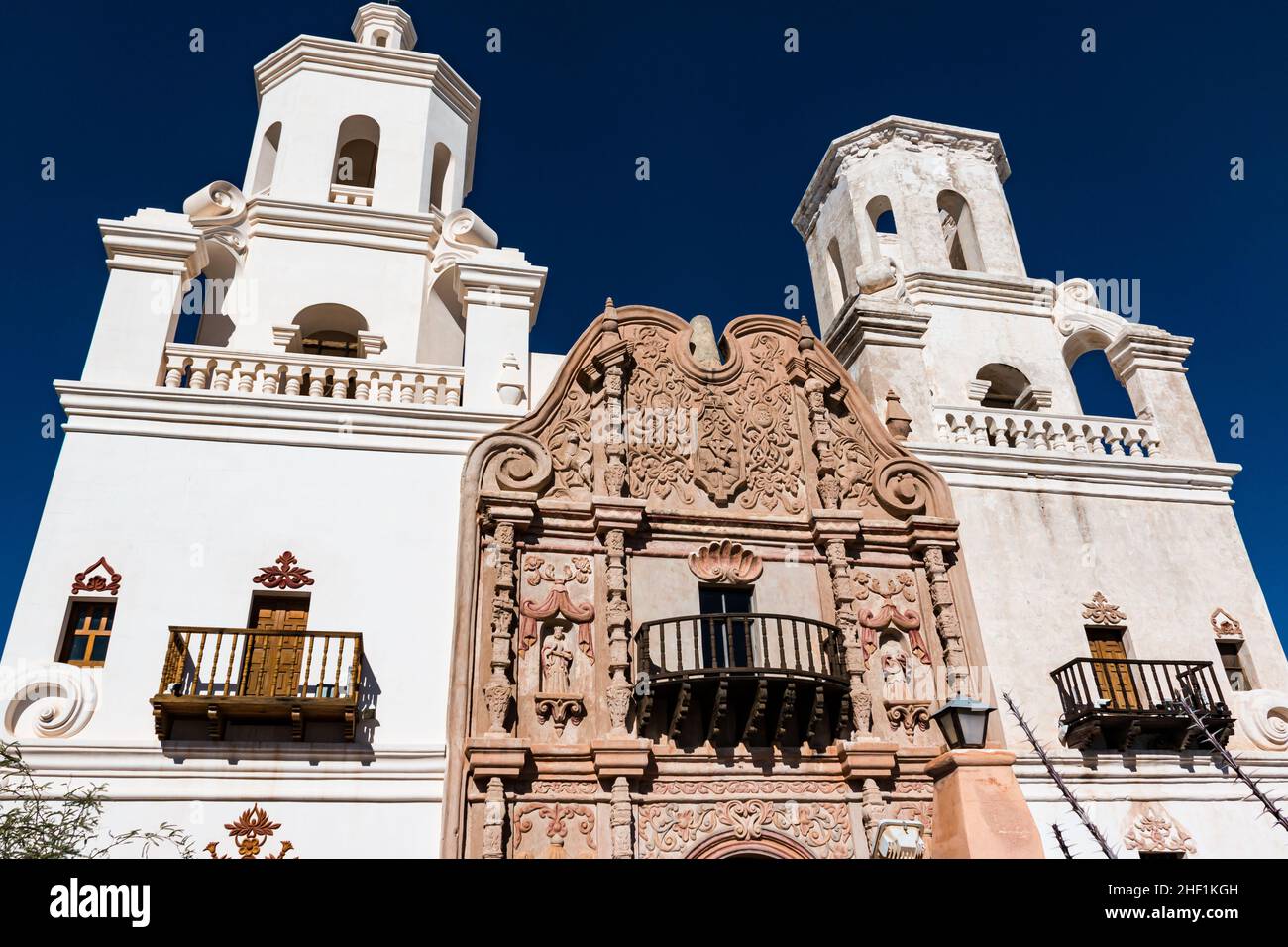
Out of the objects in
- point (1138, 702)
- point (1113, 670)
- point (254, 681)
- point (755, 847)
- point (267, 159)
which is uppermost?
point (267, 159)

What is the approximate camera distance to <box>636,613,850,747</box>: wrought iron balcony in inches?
522

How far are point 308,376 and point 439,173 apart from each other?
8424 mm

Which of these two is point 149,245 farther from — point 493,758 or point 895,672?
point 895,672

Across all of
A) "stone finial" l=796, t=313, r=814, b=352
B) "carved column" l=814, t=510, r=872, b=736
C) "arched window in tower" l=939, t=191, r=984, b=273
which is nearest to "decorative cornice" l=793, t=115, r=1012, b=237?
"arched window in tower" l=939, t=191, r=984, b=273

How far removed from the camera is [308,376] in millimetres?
16094

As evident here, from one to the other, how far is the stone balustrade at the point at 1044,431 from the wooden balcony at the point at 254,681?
455 inches

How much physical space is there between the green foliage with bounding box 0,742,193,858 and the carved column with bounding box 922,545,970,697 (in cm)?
1093

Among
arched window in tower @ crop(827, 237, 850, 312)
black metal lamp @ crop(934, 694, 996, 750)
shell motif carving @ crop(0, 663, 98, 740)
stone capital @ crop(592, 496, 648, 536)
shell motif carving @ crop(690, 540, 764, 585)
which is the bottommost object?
black metal lamp @ crop(934, 694, 996, 750)

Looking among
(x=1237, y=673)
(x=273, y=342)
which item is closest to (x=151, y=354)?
(x=273, y=342)

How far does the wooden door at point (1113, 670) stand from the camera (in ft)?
50.4

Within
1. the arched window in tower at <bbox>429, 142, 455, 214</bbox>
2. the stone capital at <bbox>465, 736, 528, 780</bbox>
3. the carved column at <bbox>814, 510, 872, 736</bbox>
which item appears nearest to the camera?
the stone capital at <bbox>465, 736, 528, 780</bbox>

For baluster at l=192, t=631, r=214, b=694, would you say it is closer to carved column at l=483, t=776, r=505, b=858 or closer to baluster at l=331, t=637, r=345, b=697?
baluster at l=331, t=637, r=345, b=697

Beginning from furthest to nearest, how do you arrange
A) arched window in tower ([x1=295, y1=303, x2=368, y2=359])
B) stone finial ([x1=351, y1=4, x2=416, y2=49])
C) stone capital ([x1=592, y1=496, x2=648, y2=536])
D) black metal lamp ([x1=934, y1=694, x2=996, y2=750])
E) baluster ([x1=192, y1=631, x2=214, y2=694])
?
stone finial ([x1=351, y1=4, x2=416, y2=49]) < arched window in tower ([x1=295, y1=303, x2=368, y2=359]) < stone capital ([x1=592, y1=496, x2=648, y2=536]) < baluster ([x1=192, y1=631, x2=214, y2=694]) < black metal lamp ([x1=934, y1=694, x2=996, y2=750])

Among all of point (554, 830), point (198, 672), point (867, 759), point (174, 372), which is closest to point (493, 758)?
point (554, 830)
